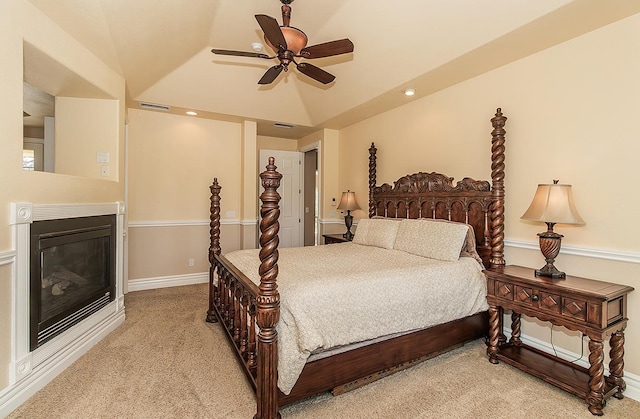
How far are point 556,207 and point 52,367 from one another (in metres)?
3.91

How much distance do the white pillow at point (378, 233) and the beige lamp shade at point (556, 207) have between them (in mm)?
1357

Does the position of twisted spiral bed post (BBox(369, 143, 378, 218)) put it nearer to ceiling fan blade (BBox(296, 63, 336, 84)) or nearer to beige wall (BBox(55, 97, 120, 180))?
ceiling fan blade (BBox(296, 63, 336, 84))

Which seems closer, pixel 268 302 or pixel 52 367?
pixel 268 302

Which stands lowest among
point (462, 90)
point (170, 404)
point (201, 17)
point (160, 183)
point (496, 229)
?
point (170, 404)

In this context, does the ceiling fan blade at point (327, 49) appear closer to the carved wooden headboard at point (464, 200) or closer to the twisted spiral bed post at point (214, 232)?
the carved wooden headboard at point (464, 200)

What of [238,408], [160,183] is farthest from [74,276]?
[160,183]

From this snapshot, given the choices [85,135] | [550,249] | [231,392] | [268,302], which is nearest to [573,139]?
[550,249]

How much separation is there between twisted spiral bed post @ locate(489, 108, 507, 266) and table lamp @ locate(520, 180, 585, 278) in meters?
0.39

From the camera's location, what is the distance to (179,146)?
470 centimetres

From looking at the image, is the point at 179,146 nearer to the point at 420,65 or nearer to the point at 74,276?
the point at 74,276

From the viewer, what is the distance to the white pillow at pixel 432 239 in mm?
2707

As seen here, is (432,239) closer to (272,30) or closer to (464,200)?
(464,200)

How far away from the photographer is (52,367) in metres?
2.25

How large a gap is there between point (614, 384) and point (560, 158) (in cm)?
168
